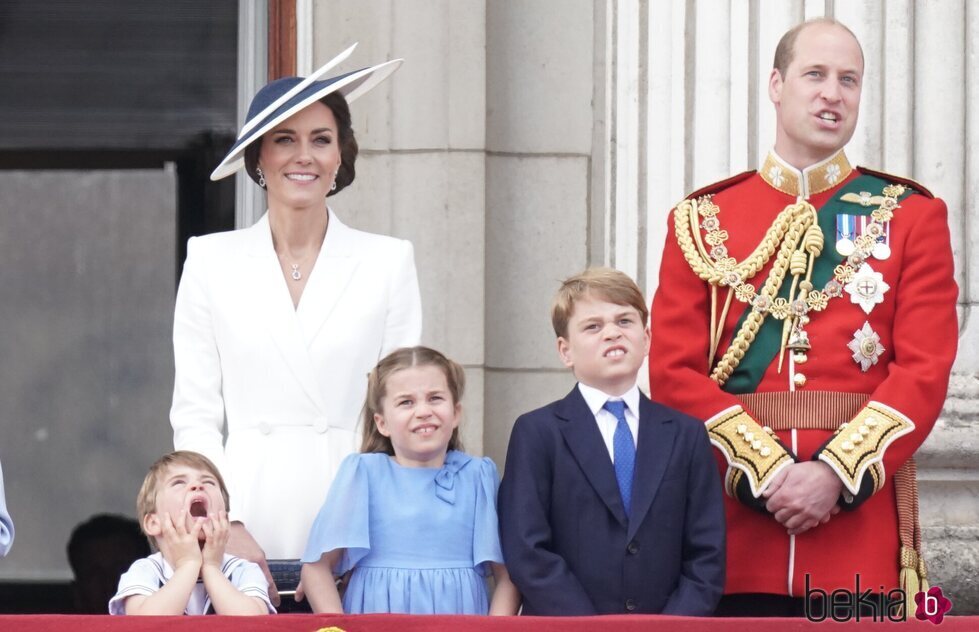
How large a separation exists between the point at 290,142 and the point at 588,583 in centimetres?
125

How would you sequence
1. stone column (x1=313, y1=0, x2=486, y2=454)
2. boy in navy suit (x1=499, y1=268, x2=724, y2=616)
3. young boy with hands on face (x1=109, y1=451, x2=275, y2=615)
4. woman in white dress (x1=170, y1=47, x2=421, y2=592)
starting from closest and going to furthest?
young boy with hands on face (x1=109, y1=451, x2=275, y2=615) < boy in navy suit (x1=499, y1=268, x2=724, y2=616) < woman in white dress (x1=170, y1=47, x2=421, y2=592) < stone column (x1=313, y1=0, x2=486, y2=454)

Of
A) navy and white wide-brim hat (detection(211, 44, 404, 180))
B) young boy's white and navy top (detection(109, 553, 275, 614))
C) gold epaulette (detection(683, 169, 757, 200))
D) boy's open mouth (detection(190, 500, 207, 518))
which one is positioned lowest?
young boy's white and navy top (detection(109, 553, 275, 614))

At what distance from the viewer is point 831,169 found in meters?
4.67

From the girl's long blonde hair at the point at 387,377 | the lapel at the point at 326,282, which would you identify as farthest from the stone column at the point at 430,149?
the girl's long blonde hair at the point at 387,377

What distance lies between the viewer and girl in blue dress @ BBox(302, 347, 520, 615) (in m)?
4.34

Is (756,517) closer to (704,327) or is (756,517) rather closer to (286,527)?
(704,327)

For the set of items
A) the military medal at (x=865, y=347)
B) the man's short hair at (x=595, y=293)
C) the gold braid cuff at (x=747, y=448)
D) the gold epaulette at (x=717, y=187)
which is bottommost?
the gold braid cuff at (x=747, y=448)

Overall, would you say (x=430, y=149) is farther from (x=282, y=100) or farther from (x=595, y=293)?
(x=595, y=293)

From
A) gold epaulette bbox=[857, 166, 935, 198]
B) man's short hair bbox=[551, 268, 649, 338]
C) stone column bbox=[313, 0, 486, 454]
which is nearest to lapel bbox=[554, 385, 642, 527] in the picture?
man's short hair bbox=[551, 268, 649, 338]

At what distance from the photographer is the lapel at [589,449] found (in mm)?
4312

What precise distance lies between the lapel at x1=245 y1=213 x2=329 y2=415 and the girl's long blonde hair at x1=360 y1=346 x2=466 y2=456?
167 mm

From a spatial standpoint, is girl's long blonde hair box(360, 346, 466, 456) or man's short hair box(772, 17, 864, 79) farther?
man's short hair box(772, 17, 864, 79)

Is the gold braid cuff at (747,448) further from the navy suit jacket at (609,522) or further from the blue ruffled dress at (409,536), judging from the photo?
the blue ruffled dress at (409,536)

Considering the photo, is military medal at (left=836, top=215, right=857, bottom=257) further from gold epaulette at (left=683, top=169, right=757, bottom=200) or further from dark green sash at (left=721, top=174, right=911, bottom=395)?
gold epaulette at (left=683, top=169, right=757, bottom=200)
